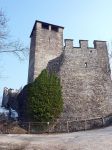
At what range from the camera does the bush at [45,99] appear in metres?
22.2

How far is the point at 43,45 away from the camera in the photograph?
91.5 feet

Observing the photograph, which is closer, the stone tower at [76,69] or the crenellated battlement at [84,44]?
the stone tower at [76,69]

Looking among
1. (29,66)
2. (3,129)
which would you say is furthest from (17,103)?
(3,129)

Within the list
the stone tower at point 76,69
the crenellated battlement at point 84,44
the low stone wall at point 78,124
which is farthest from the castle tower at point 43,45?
the low stone wall at point 78,124

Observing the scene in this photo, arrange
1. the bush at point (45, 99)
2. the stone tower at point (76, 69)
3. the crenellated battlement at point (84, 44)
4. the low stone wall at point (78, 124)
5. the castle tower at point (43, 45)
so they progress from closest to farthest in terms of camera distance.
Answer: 1. the low stone wall at point (78, 124)
2. the bush at point (45, 99)
3. the stone tower at point (76, 69)
4. the castle tower at point (43, 45)
5. the crenellated battlement at point (84, 44)

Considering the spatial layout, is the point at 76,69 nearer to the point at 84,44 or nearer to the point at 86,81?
the point at 86,81

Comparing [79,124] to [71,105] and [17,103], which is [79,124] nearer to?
[71,105]

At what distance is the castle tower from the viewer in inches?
1062

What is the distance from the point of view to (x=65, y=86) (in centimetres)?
2606

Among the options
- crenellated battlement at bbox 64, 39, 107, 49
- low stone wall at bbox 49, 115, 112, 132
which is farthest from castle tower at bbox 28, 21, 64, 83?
low stone wall at bbox 49, 115, 112, 132

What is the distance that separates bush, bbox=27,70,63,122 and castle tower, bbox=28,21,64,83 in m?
2.61

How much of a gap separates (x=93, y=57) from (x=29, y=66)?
630 centimetres

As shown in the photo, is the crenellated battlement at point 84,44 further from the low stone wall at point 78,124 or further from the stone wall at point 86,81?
the low stone wall at point 78,124

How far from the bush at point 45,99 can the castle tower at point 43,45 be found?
261 cm
